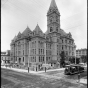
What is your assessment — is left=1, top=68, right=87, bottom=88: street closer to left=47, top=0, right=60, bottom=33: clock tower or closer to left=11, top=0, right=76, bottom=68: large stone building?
left=11, top=0, right=76, bottom=68: large stone building

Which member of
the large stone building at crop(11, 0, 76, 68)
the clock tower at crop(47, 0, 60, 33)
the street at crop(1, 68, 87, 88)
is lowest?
the street at crop(1, 68, 87, 88)

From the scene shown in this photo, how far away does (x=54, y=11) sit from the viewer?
35.9 meters

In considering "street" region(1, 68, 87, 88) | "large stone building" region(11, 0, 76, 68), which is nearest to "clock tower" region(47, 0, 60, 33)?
"large stone building" region(11, 0, 76, 68)

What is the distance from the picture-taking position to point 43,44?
3472 centimetres

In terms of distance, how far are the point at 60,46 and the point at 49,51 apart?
655 centimetres

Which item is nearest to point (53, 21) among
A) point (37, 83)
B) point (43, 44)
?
point (43, 44)

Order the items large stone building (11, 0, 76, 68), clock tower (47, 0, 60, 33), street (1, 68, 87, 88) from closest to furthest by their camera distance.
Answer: street (1, 68, 87, 88) → large stone building (11, 0, 76, 68) → clock tower (47, 0, 60, 33)

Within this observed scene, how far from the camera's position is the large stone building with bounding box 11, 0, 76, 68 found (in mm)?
33281

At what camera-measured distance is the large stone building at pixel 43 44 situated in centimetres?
3328

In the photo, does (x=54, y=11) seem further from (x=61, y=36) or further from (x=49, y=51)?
(x=49, y=51)

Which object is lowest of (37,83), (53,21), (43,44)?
(37,83)

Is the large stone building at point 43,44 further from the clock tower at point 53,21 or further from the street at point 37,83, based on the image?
the street at point 37,83

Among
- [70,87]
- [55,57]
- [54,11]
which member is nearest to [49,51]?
[55,57]

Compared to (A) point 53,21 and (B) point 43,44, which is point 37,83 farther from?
(A) point 53,21
